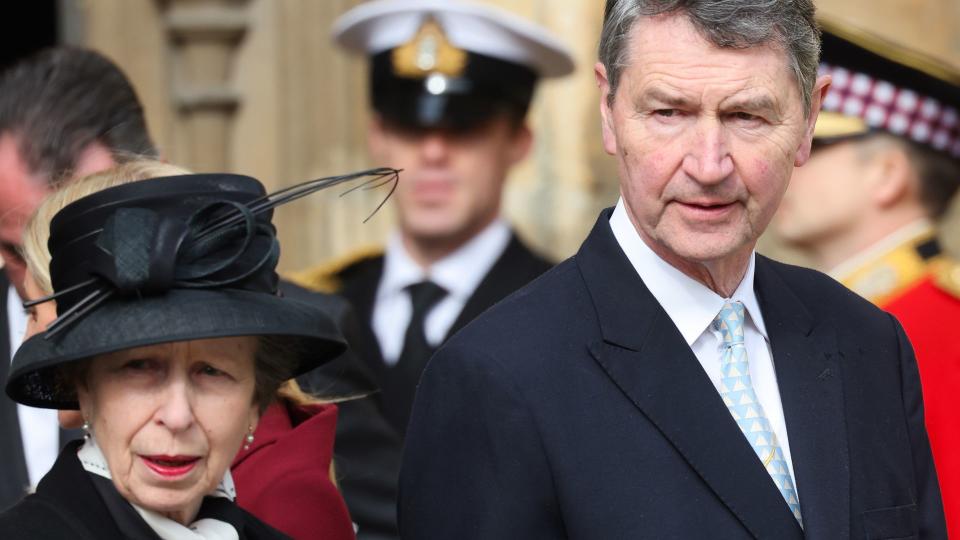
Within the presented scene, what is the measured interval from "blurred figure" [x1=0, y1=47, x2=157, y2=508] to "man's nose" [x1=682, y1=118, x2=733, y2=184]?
1.39m

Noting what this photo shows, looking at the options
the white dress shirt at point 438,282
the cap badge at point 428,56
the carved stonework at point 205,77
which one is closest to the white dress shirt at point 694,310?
the white dress shirt at point 438,282

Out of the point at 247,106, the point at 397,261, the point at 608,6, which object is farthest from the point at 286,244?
the point at 608,6

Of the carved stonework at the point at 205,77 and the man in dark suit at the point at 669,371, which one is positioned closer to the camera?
the man in dark suit at the point at 669,371

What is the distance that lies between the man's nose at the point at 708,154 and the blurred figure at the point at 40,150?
139 centimetres

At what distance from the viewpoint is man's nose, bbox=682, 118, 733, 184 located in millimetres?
2523

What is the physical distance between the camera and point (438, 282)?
16.7ft

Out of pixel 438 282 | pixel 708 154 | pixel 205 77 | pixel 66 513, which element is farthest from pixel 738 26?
pixel 205 77

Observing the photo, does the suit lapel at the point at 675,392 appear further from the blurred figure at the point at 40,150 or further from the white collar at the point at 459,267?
the white collar at the point at 459,267

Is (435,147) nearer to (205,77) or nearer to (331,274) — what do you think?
(331,274)

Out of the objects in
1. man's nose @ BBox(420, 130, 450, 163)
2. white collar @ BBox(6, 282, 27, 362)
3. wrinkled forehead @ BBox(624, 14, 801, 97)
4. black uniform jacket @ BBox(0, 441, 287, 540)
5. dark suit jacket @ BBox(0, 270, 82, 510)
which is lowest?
dark suit jacket @ BBox(0, 270, 82, 510)

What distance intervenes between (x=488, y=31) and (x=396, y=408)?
46.1 inches

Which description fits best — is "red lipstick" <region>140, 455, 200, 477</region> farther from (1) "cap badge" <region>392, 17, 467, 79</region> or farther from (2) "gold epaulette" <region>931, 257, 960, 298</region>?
(1) "cap badge" <region>392, 17, 467, 79</region>

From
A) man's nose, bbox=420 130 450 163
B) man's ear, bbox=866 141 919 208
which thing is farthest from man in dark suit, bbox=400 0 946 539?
man's nose, bbox=420 130 450 163

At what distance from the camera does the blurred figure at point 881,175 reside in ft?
14.3
